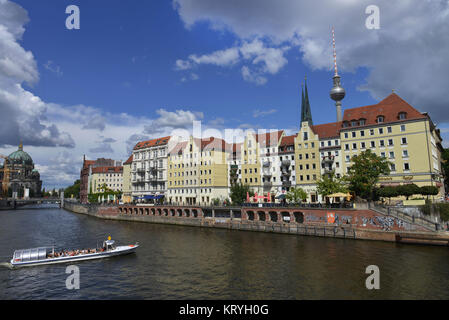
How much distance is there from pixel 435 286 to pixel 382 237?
21740mm

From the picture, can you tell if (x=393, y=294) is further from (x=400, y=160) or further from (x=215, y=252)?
(x=400, y=160)

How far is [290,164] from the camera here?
82188 mm

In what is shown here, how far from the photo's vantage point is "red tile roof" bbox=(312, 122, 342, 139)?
3010 inches

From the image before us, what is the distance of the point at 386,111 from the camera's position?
6819cm

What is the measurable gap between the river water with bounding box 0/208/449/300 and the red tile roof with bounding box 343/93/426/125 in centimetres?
3267

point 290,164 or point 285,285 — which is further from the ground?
point 290,164

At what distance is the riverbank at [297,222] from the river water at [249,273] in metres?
2.57

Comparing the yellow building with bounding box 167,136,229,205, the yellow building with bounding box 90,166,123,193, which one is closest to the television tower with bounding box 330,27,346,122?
the yellow building with bounding box 167,136,229,205

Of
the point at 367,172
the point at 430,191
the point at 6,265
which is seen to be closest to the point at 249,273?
the point at 6,265

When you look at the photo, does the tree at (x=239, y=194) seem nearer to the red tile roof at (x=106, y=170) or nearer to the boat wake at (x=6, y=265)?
the boat wake at (x=6, y=265)

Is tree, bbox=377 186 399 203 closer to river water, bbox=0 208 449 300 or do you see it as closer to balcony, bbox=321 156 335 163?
river water, bbox=0 208 449 300
